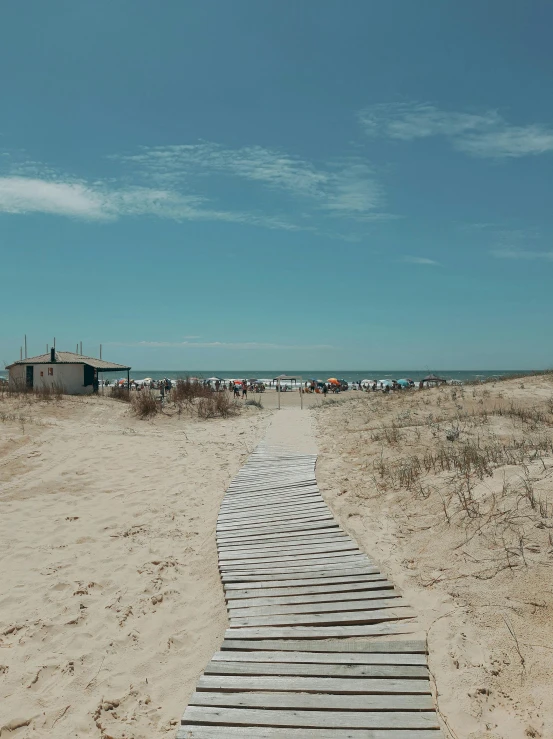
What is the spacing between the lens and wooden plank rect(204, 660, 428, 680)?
3.09 meters

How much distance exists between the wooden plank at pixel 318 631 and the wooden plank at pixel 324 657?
0.17 m

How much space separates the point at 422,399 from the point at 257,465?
835 cm

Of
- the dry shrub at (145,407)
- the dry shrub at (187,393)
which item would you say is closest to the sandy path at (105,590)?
the dry shrub at (145,407)

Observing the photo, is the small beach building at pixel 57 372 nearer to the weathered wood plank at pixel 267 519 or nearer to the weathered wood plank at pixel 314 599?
the weathered wood plank at pixel 267 519

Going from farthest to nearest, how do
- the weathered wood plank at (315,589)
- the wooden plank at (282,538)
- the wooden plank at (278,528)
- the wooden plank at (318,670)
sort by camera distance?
the wooden plank at (278,528) → the wooden plank at (282,538) → the weathered wood plank at (315,589) → the wooden plank at (318,670)

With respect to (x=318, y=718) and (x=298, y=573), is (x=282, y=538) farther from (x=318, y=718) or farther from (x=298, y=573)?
(x=318, y=718)

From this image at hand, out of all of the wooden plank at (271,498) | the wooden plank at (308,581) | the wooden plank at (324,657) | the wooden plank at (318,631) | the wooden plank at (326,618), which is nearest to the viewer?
the wooden plank at (324,657)

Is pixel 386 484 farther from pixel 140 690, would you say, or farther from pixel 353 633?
pixel 140 690

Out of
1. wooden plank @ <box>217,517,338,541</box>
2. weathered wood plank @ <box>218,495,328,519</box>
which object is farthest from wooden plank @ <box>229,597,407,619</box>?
weathered wood plank @ <box>218,495,328,519</box>

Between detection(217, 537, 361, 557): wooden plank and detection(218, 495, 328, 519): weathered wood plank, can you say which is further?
detection(218, 495, 328, 519): weathered wood plank

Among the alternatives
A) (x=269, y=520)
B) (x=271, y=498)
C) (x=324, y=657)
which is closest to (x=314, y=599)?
(x=324, y=657)

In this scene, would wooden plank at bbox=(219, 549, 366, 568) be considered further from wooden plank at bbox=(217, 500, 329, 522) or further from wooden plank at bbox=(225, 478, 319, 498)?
wooden plank at bbox=(225, 478, 319, 498)

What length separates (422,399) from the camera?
16.2 metres

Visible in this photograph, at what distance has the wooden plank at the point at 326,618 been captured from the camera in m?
3.75
